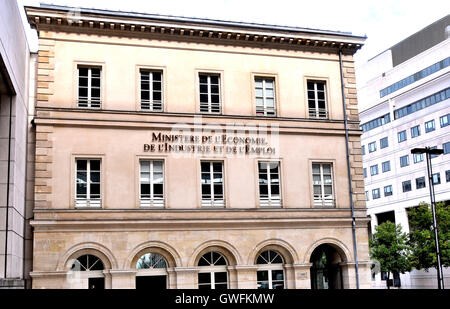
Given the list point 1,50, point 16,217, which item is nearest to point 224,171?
point 16,217

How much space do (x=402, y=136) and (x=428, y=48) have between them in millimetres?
10296

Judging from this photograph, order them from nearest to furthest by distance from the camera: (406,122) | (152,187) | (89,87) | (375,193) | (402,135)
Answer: (152,187), (89,87), (406,122), (402,135), (375,193)

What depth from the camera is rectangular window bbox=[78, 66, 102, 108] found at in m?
23.4

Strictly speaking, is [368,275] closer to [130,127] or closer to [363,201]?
[363,201]

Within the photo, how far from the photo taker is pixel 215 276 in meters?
23.5

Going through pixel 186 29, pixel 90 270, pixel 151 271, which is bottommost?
pixel 151 271

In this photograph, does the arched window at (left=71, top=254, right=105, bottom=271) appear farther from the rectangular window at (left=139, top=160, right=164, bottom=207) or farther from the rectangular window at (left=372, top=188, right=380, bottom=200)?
the rectangular window at (left=372, top=188, right=380, bottom=200)

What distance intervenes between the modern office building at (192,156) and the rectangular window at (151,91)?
0.18 ft

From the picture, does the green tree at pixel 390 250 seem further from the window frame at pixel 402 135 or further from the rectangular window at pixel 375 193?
the rectangular window at pixel 375 193

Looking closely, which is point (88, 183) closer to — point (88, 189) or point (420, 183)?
point (88, 189)

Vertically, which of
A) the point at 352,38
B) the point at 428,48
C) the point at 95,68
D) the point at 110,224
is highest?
the point at 428,48

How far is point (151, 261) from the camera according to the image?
22875 mm

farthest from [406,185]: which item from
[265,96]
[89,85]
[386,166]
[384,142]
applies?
[89,85]

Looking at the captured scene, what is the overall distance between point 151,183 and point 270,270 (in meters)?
6.03
